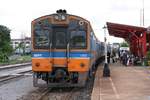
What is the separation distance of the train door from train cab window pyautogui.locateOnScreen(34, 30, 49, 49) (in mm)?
303

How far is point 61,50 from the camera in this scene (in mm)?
17906

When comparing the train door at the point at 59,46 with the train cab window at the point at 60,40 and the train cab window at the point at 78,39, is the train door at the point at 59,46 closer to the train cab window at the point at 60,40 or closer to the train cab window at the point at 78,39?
the train cab window at the point at 60,40

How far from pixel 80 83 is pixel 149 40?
925 inches

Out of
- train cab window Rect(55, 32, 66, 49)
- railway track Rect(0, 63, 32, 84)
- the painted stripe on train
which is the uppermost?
train cab window Rect(55, 32, 66, 49)

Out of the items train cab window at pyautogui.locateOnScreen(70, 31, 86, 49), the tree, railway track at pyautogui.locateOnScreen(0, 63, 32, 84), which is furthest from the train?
the tree

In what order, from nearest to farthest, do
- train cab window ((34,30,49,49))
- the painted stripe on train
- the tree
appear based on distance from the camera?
1. the painted stripe on train
2. train cab window ((34,30,49,49))
3. the tree

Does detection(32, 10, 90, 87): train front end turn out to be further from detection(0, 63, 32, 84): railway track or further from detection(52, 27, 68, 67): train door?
detection(0, 63, 32, 84): railway track

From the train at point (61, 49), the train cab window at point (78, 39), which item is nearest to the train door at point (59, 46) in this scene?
the train at point (61, 49)

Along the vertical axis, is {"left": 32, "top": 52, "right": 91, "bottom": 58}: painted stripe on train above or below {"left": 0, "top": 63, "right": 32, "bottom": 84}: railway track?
above

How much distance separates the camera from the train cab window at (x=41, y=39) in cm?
1814

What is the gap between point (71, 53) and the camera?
58.6 feet

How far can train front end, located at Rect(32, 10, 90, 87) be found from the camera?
58.6 feet

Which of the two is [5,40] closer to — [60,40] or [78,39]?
[60,40]

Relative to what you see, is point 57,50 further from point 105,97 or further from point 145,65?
point 145,65
